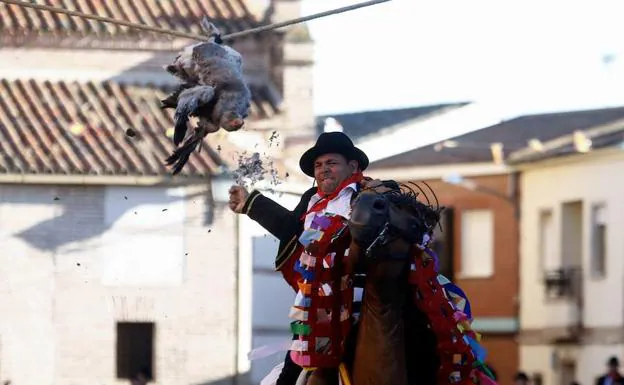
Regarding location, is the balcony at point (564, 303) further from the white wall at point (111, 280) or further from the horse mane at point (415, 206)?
the horse mane at point (415, 206)

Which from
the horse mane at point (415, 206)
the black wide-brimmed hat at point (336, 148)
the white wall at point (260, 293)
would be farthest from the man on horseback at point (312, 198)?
the white wall at point (260, 293)

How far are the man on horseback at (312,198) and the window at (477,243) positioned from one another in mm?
36979

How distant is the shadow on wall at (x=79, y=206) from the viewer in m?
29.5

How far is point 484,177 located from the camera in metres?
48.0

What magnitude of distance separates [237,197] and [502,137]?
124 feet

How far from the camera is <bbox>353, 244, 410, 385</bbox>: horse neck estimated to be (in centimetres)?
989

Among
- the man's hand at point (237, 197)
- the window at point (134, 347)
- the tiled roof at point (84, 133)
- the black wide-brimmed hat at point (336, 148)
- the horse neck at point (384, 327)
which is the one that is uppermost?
the tiled roof at point (84, 133)

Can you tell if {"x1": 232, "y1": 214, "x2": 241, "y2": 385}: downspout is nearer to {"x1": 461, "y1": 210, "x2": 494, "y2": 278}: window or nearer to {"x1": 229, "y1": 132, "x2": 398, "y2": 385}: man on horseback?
{"x1": 461, "y1": 210, "x2": 494, "y2": 278}: window

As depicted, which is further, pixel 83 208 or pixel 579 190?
pixel 579 190

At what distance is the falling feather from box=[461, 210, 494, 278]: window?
36.2 m

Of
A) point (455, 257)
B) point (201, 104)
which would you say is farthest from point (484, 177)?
point (201, 104)

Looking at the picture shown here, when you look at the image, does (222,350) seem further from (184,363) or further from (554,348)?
(554,348)

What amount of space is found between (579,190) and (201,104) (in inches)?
1296

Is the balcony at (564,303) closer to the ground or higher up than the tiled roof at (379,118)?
closer to the ground
